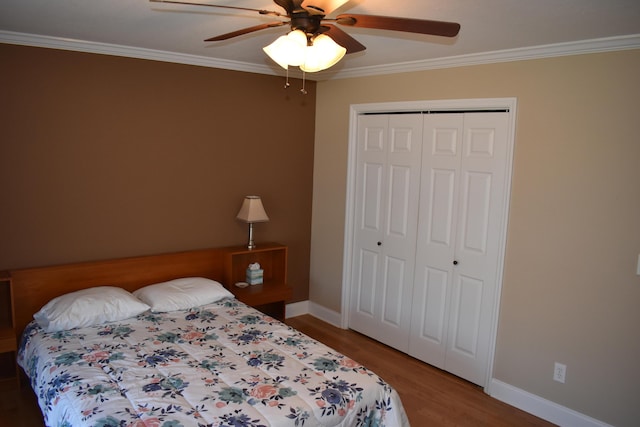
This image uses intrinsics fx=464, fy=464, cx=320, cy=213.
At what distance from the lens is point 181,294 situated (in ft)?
11.1

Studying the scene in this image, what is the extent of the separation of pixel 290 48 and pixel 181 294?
6.91 feet

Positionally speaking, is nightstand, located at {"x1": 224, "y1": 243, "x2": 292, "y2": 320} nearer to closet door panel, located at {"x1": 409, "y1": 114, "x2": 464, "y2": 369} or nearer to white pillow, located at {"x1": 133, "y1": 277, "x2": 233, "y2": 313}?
white pillow, located at {"x1": 133, "y1": 277, "x2": 233, "y2": 313}

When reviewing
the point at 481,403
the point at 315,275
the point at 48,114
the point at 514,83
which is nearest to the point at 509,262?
the point at 481,403

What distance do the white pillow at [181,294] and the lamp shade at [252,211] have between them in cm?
63

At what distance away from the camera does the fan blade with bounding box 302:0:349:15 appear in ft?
5.74

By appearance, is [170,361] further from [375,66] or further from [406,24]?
[375,66]

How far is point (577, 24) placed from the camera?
235 cm

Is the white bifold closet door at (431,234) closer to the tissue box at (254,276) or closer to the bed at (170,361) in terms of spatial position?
the tissue box at (254,276)

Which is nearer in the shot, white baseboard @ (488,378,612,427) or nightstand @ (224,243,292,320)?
white baseboard @ (488,378,612,427)

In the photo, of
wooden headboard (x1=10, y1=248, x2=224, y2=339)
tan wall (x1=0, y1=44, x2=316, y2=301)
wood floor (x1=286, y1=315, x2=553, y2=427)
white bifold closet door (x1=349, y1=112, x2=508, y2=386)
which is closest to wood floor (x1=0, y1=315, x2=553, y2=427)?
→ wood floor (x1=286, y1=315, x2=553, y2=427)

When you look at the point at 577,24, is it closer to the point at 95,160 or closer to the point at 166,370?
the point at 166,370

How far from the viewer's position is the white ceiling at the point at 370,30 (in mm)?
2168

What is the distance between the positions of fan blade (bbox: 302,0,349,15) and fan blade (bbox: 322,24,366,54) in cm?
14

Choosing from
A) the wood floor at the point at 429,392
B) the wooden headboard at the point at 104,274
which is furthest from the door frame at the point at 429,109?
the wooden headboard at the point at 104,274
